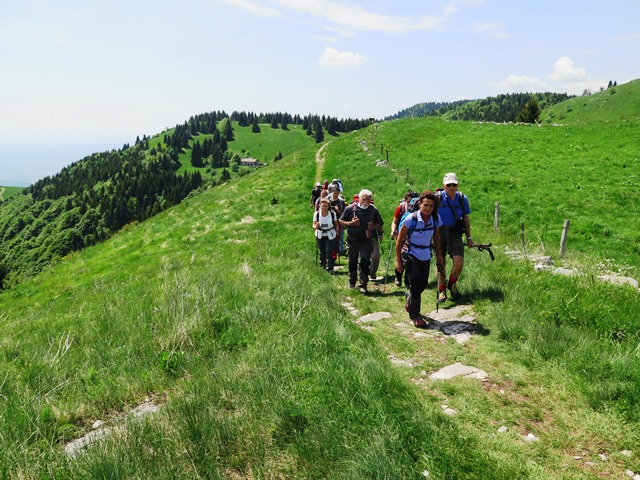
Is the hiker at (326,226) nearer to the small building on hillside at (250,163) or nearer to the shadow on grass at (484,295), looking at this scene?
the shadow on grass at (484,295)

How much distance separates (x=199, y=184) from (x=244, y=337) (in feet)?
548

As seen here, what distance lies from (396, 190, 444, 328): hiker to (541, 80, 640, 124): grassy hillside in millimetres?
132600

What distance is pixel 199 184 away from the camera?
16250 cm

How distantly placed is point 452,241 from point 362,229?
7.38ft

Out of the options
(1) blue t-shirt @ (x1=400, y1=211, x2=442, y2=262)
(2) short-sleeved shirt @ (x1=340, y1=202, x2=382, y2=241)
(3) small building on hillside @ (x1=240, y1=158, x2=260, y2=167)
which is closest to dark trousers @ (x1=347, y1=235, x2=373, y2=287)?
(2) short-sleeved shirt @ (x1=340, y1=202, x2=382, y2=241)

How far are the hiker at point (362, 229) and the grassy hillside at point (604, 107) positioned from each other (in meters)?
131

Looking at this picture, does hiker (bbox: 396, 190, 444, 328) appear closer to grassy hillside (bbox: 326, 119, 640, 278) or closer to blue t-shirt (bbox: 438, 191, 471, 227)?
blue t-shirt (bbox: 438, 191, 471, 227)

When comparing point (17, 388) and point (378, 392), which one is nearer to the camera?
point (378, 392)

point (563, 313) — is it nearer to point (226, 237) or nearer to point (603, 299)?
point (603, 299)

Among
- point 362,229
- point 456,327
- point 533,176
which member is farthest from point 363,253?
point 533,176

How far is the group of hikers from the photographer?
697cm

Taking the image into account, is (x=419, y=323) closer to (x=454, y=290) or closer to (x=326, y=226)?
(x=454, y=290)

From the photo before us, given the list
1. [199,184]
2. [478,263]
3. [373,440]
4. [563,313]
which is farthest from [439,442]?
[199,184]

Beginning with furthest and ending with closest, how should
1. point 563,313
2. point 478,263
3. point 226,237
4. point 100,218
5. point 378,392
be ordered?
point 100,218
point 226,237
point 478,263
point 563,313
point 378,392
